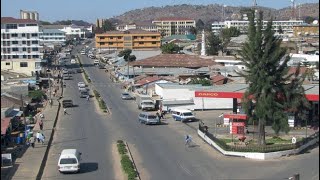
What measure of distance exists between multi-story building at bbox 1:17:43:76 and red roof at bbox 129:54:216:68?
10.5m

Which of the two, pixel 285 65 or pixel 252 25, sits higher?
pixel 252 25

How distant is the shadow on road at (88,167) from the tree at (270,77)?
17.2 feet

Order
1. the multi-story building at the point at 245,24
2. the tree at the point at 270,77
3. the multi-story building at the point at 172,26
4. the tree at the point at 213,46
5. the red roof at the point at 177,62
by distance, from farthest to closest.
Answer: the multi-story building at the point at 172,26, the multi-story building at the point at 245,24, the tree at the point at 213,46, the red roof at the point at 177,62, the tree at the point at 270,77

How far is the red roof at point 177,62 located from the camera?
52188mm

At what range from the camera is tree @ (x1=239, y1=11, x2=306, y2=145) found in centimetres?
1712

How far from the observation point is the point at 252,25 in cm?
1736

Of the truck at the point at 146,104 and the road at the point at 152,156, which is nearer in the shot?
the road at the point at 152,156

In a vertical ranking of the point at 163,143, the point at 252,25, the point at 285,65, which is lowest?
the point at 163,143

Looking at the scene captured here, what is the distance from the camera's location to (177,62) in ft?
177

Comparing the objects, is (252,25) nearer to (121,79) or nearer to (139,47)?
(121,79)

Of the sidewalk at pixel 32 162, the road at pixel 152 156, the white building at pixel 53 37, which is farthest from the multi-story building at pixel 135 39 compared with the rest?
the sidewalk at pixel 32 162

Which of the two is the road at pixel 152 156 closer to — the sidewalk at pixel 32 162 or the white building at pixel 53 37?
the sidewalk at pixel 32 162

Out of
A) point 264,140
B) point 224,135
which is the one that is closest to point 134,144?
point 224,135

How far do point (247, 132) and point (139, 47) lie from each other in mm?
69065
